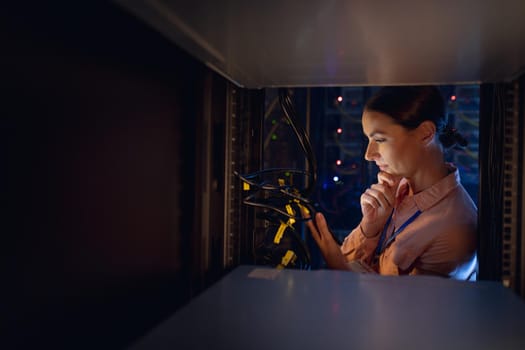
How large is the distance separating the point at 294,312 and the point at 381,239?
727 millimetres

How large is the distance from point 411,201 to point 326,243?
38 cm

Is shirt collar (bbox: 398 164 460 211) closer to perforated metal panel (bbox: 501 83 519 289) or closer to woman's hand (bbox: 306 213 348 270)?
perforated metal panel (bbox: 501 83 519 289)

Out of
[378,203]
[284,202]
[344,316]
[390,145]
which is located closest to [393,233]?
[378,203]

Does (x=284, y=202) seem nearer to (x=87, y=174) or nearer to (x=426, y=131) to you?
(x=426, y=131)

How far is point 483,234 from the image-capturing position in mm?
1582

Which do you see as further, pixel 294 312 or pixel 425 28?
pixel 294 312

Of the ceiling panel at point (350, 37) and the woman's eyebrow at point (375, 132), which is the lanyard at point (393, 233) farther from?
the ceiling panel at point (350, 37)

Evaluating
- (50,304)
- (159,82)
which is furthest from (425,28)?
(50,304)

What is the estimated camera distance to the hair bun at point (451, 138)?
5.28ft

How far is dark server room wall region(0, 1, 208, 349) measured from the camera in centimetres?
66

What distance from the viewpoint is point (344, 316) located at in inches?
42.1

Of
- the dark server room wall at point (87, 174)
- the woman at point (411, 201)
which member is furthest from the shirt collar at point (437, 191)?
the dark server room wall at point (87, 174)

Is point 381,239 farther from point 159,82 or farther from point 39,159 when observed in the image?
point 39,159

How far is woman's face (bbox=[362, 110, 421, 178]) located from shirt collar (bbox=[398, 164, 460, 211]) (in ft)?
0.31
